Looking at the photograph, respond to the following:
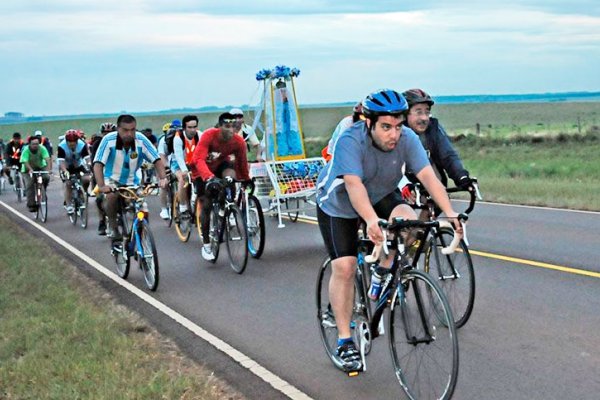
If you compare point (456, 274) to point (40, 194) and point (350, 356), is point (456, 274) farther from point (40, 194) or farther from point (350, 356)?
point (40, 194)

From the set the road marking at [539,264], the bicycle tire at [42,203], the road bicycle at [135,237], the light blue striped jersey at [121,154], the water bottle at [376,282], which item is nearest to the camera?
the water bottle at [376,282]

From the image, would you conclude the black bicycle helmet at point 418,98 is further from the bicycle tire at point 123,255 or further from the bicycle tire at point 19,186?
the bicycle tire at point 19,186

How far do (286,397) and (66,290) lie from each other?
504cm

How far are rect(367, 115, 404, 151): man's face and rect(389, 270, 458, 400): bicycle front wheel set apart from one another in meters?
0.87

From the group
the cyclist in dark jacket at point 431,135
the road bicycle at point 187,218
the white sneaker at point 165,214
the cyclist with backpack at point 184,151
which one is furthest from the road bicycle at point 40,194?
the cyclist in dark jacket at point 431,135

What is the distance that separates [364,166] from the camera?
624 cm

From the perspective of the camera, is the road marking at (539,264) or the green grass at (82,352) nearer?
the green grass at (82,352)

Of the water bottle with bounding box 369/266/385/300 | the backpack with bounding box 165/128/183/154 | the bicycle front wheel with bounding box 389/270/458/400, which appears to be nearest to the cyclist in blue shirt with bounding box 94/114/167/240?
the water bottle with bounding box 369/266/385/300

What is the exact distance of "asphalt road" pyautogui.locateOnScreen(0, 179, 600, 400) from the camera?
21.7 ft

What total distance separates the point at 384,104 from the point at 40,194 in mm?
16480

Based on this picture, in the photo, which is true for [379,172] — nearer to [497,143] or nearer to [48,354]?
[48,354]

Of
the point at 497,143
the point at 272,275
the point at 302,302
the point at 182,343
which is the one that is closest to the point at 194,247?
the point at 272,275

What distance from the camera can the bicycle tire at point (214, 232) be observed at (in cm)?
1223

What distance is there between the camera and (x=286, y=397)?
21.1 ft
